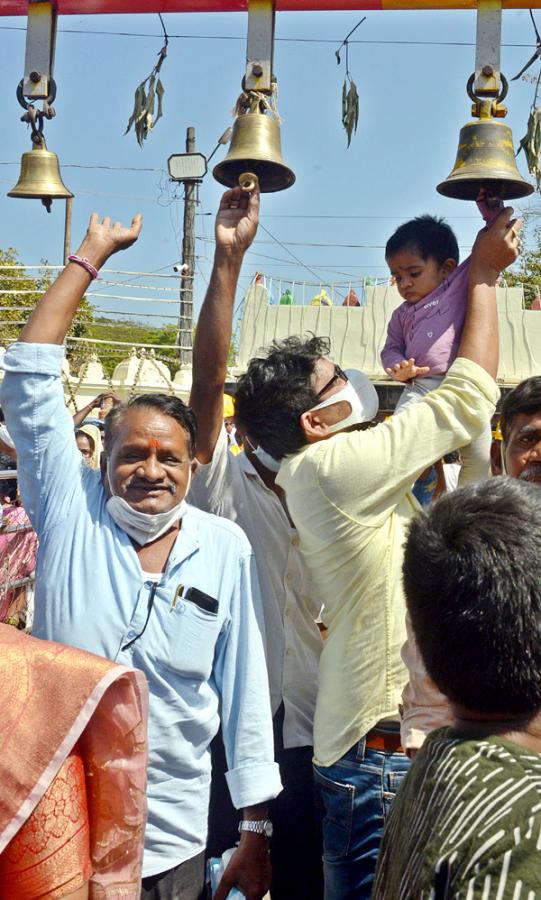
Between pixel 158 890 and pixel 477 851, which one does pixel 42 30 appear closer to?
pixel 158 890

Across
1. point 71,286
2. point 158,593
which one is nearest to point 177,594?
point 158,593

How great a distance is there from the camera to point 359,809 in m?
2.14

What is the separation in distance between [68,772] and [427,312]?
1.91 m

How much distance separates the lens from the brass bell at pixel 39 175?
10.5 feet

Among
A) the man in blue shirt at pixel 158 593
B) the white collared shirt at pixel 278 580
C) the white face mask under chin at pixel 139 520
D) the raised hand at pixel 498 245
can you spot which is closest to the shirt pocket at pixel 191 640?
the man in blue shirt at pixel 158 593

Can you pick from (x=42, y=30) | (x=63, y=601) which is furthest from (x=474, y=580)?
(x=42, y=30)

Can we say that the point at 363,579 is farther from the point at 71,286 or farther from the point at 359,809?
the point at 71,286

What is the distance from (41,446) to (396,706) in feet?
3.64

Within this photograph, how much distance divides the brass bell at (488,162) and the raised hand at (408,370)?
22.3 inches

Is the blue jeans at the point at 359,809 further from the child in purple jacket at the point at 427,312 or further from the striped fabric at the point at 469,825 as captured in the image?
the striped fabric at the point at 469,825

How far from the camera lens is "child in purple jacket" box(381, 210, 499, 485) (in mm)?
2715

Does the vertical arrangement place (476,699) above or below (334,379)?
below

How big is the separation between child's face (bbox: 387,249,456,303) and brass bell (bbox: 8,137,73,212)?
1265mm

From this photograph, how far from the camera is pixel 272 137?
2.80 metres
